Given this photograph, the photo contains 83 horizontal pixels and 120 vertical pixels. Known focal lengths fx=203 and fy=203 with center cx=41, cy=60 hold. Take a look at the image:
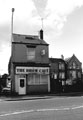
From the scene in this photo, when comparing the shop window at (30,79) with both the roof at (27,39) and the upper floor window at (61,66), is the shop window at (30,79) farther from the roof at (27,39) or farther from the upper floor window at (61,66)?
the upper floor window at (61,66)

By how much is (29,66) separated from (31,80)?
6.67 ft

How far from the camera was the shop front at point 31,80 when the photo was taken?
28.1 m

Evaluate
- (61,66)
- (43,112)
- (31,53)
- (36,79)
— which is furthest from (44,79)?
(61,66)

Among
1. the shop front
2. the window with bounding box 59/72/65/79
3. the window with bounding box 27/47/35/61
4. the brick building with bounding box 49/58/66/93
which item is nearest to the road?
the shop front

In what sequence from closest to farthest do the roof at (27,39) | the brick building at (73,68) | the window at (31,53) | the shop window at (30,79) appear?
the shop window at (30,79) < the window at (31,53) < the roof at (27,39) < the brick building at (73,68)

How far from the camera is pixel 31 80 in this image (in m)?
29.1

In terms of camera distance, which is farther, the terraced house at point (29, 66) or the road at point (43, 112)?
the terraced house at point (29, 66)

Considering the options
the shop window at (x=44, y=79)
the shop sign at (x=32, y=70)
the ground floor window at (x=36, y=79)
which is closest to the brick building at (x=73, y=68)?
the shop window at (x=44, y=79)

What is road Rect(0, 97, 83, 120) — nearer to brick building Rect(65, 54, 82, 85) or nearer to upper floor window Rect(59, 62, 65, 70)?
upper floor window Rect(59, 62, 65, 70)

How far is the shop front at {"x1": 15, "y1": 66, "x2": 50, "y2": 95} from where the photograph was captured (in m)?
28.1

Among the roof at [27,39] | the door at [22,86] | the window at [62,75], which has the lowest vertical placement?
the door at [22,86]

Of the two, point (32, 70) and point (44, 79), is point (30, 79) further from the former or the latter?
point (44, 79)

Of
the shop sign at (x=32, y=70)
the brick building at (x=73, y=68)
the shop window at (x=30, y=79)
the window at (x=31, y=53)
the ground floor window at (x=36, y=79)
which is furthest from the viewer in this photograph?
the brick building at (x=73, y=68)

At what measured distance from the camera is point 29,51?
3006cm
